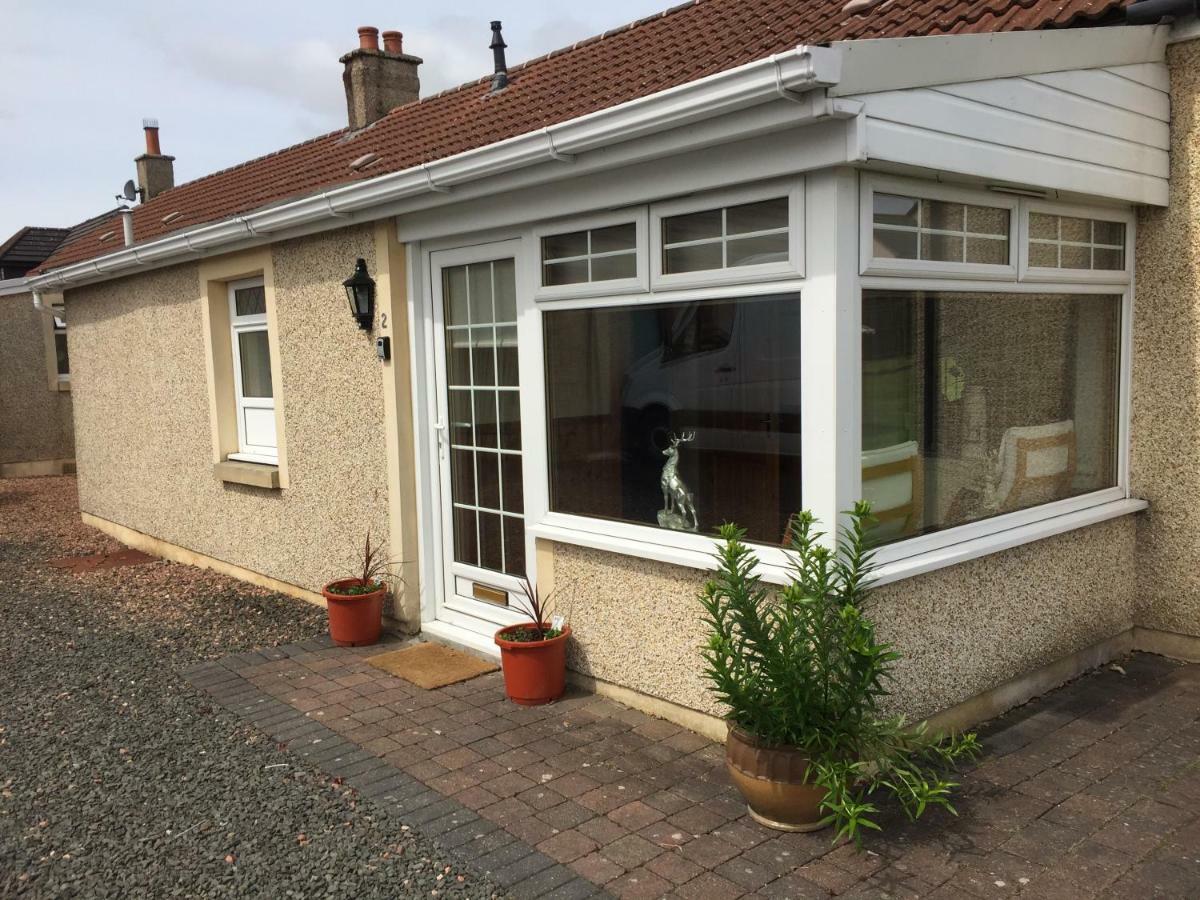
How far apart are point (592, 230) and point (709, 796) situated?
274 centimetres

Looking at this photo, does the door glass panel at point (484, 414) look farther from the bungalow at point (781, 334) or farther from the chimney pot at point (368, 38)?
the chimney pot at point (368, 38)

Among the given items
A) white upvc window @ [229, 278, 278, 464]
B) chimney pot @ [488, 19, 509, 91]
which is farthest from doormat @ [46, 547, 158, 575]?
chimney pot @ [488, 19, 509, 91]

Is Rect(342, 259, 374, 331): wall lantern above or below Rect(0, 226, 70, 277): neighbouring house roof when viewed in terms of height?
below

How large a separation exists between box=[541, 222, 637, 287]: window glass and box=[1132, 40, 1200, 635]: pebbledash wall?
115 inches

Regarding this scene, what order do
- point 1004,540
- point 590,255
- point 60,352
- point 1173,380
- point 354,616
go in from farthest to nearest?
point 60,352 → point 354,616 → point 1173,380 → point 590,255 → point 1004,540

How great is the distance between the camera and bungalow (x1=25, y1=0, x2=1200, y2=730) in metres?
4.04

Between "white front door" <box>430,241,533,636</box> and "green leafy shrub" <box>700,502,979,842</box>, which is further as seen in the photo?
"white front door" <box>430,241,533,636</box>

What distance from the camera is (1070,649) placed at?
5.22m

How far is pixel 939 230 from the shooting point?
4352 millimetres

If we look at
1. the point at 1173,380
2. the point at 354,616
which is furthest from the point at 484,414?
the point at 1173,380

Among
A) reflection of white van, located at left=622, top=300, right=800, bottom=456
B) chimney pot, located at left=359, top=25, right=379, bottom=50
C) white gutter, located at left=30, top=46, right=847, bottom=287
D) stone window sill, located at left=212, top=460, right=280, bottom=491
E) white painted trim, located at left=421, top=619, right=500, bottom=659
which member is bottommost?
white painted trim, located at left=421, top=619, right=500, bottom=659

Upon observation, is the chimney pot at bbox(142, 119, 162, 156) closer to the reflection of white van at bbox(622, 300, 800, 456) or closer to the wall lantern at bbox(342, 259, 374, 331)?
the wall lantern at bbox(342, 259, 374, 331)

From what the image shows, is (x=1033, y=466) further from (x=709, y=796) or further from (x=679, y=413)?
(x=709, y=796)

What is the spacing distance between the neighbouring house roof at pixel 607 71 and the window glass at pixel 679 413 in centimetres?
111
